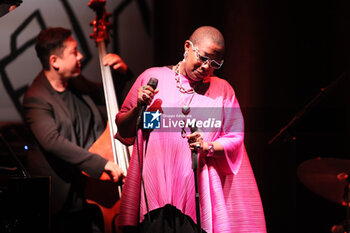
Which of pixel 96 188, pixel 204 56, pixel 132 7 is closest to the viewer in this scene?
pixel 204 56

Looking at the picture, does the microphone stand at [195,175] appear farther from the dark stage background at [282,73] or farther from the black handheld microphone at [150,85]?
the dark stage background at [282,73]

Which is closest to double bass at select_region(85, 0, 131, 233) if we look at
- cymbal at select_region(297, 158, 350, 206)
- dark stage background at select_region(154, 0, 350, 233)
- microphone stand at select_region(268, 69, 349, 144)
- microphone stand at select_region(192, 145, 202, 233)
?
dark stage background at select_region(154, 0, 350, 233)

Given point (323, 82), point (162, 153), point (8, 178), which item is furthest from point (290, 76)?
point (8, 178)

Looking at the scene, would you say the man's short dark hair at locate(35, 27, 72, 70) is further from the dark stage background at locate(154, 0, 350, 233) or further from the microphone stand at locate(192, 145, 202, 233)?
the microphone stand at locate(192, 145, 202, 233)

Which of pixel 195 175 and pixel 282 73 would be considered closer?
pixel 195 175

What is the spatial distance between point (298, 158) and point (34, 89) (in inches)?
59.3

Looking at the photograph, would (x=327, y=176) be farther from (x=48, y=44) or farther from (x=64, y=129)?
(x=48, y=44)

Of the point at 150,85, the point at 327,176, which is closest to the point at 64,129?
the point at 150,85

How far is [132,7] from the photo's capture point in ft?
7.74

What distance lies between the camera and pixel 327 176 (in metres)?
2.34

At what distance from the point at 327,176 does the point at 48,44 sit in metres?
1.69

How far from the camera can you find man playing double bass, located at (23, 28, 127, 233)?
220 cm

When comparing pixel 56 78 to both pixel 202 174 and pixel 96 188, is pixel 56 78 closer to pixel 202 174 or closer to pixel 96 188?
pixel 96 188

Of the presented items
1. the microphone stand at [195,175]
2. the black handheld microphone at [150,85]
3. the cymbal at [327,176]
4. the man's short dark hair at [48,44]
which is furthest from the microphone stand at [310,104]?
the man's short dark hair at [48,44]
